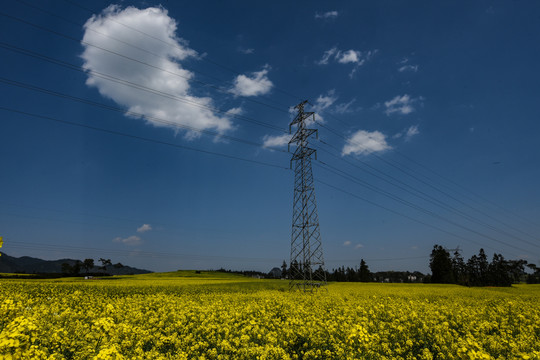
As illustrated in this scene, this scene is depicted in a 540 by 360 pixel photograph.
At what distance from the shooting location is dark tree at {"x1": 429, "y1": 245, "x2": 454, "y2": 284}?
91100 millimetres

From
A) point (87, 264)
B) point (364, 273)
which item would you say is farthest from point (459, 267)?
point (87, 264)

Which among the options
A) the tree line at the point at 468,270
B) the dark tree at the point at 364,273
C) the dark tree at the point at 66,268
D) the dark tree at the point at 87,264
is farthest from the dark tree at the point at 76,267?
the tree line at the point at 468,270

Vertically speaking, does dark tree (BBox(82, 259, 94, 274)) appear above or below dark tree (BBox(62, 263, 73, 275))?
above

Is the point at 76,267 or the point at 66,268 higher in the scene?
the point at 76,267

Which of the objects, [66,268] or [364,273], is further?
[364,273]

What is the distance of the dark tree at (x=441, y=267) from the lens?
299 feet

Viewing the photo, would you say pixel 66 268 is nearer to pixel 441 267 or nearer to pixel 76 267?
pixel 76 267

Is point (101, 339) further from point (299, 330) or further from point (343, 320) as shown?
point (343, 320)

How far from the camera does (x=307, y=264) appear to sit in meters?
Answer: 28.3

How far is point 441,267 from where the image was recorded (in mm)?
93375

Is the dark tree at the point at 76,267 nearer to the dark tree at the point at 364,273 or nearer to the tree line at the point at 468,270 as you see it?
the dark tree at the point at 364,273

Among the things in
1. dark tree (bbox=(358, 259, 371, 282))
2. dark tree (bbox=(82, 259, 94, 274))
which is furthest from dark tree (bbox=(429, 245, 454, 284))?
dark tree (bbox=(82, 259, 94, 274))

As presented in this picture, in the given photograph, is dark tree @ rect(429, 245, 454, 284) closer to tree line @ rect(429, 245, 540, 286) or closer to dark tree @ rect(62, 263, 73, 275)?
tree line @ rect(429, 245, 540, 286)

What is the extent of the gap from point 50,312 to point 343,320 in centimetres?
1180
